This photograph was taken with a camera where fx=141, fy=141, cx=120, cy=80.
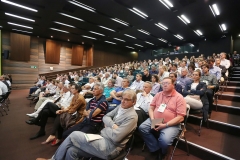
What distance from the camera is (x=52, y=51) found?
10.8 meters

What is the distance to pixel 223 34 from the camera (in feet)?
31.0

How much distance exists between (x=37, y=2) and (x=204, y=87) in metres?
6.22

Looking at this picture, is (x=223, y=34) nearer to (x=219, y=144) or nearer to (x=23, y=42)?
(x=219, y=144)

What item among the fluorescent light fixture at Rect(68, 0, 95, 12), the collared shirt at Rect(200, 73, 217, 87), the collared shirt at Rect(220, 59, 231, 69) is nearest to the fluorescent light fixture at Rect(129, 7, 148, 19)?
the fluorescent light fixture at Rect(68, 0, 95, 12)

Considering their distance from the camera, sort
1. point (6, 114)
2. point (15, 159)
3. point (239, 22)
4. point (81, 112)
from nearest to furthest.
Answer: point (15, 159), point (81, 112), point (6, 114), point (239, 22)

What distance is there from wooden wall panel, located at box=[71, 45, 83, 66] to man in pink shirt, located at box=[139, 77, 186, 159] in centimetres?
1132

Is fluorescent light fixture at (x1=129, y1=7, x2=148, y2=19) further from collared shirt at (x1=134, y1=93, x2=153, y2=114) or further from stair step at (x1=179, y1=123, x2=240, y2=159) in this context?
stair step at (x1=179, y1=123, x2=240, y2=159)

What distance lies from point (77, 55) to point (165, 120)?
1167 cm

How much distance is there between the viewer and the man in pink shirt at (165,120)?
162cm

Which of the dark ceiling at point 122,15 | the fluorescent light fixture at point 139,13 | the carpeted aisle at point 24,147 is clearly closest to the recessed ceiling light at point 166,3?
the dark ceiling at point 122,15

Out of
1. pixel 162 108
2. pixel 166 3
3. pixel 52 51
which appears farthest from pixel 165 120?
pixel 52 51

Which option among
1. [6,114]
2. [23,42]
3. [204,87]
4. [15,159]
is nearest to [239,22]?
[204,87]

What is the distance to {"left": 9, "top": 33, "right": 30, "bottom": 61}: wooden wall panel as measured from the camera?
9.23 metres

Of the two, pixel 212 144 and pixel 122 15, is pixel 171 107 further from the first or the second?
pixel 122 15
